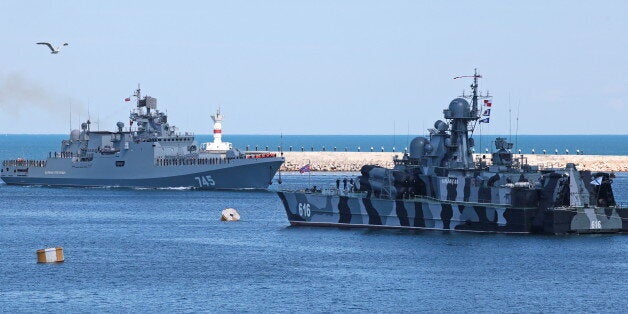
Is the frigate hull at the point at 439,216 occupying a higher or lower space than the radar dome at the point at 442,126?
lower

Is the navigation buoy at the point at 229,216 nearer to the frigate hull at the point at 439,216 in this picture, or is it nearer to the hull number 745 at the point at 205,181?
the frigate hull at the point at 439,216

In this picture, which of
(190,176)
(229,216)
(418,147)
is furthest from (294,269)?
(190,176)

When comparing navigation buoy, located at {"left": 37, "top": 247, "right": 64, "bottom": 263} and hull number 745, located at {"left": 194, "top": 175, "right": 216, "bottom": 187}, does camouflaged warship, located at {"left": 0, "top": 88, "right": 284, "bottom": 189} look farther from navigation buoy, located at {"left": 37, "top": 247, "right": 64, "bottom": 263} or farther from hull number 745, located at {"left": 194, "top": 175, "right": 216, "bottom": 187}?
navigation buoy, located at {"left": 37, "top": 247, "right": 64, "bottom": 263}

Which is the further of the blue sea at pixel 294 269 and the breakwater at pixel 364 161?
the breakwater at pixel 364 161

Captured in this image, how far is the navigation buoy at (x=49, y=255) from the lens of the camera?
51.8 metres

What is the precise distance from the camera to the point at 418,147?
2566 inches

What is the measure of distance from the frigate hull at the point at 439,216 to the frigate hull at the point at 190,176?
36.3 metres

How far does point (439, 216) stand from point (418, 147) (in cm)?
579

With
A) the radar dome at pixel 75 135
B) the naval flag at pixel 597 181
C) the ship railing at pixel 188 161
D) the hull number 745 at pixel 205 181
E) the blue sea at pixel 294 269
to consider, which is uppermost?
the radar dome at pixel 75 135

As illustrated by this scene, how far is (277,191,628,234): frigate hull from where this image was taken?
57469mm

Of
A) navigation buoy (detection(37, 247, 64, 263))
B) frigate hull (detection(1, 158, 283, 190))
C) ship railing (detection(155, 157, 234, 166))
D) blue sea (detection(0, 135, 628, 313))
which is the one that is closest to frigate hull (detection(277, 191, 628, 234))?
blue sea (detection(0, 135, 628, 313))

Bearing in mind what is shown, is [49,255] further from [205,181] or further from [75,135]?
[75,135]

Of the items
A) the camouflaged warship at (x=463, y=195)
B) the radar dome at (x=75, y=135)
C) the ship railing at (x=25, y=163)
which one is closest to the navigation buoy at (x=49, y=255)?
the camouflaged warship at (x=463, y=195)

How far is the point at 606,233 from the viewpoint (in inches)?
2341
